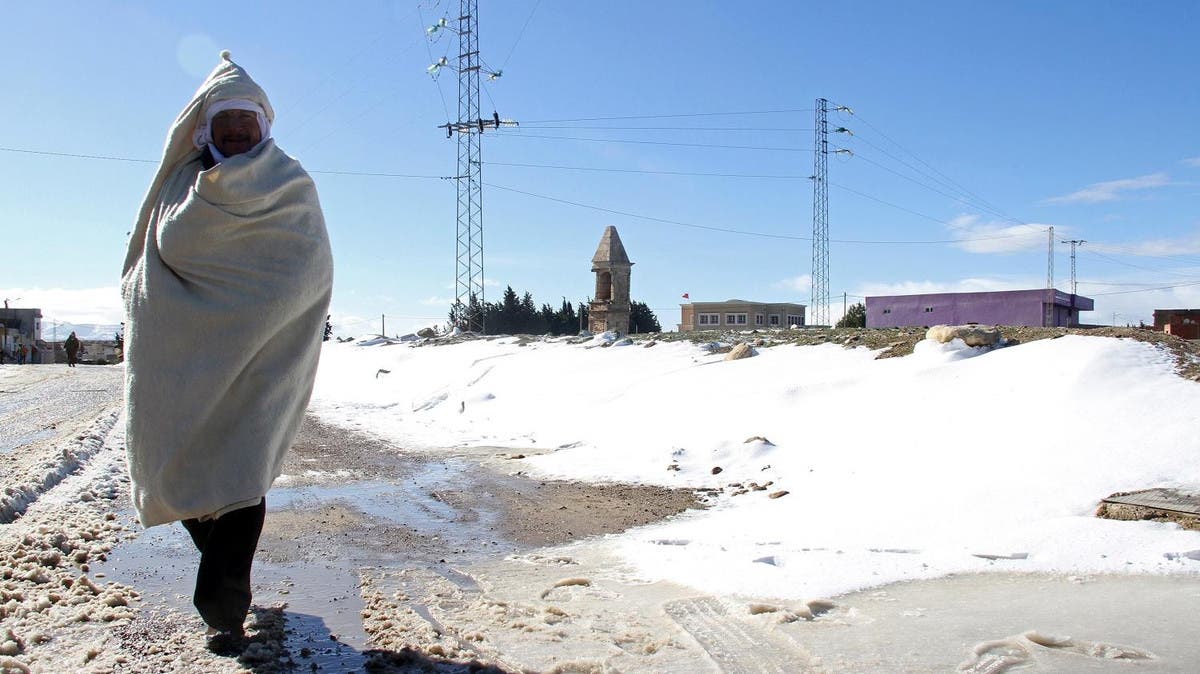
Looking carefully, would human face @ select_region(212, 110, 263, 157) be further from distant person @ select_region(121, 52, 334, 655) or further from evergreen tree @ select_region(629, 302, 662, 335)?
evergreen tree @ select_region(629, 302, 662, 335)

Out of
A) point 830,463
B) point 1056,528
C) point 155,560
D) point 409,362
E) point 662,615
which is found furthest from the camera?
point 409,362

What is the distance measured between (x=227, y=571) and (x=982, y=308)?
118 feet

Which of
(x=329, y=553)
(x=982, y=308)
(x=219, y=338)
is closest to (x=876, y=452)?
(x=329, y=553)

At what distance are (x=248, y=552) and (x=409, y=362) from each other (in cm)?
2126

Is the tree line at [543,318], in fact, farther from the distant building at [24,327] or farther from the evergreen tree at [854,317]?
the distant building at [24,327]

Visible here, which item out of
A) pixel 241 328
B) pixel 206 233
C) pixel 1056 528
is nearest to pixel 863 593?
pixel 1056 528

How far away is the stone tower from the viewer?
3341 centimetres

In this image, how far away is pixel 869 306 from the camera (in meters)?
39.2

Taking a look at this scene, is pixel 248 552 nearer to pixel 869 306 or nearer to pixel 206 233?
pixel 206 233

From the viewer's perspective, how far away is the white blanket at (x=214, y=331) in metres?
3.35

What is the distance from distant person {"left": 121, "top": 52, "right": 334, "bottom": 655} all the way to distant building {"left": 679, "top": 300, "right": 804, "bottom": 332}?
62.5m

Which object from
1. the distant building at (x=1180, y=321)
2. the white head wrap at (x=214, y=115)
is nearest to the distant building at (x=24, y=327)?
the distant building at (x=1180, y=321)

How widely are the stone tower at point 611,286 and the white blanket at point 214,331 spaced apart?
29.6 meters

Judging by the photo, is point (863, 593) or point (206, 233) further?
point (863, 593)
